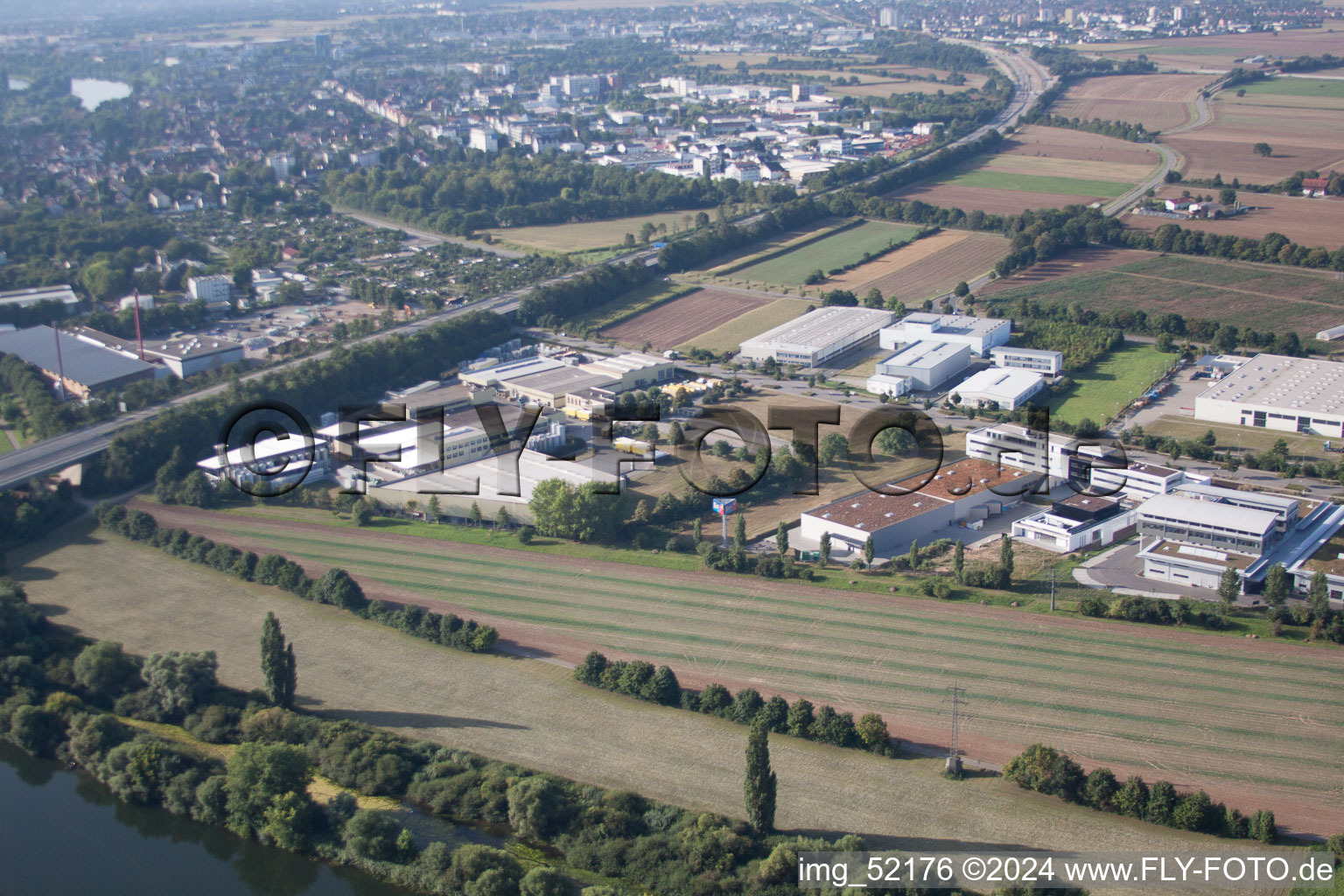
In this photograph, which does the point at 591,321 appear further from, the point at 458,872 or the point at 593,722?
the point at 458,872

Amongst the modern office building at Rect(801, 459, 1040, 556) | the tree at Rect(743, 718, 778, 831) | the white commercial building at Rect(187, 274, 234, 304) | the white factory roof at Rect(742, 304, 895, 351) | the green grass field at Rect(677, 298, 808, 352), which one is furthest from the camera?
the white commercial building at Rect(187, 274, 234, 304)

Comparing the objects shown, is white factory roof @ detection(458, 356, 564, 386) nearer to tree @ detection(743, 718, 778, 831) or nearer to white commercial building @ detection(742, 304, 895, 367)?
white commercial building @ detection(742, 304, 895, 367)

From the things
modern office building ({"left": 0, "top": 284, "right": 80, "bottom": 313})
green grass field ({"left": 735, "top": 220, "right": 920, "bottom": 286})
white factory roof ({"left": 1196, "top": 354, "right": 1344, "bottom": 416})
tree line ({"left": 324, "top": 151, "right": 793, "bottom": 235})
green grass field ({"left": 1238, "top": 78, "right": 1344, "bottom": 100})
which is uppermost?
green grass field ({"left": 1238, "top": 78, "right": 1344, "bottom": 100})

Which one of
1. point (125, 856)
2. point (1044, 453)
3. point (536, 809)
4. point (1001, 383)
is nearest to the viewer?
point (536, 809)

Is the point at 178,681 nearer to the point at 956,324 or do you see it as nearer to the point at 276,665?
the point at 276,665

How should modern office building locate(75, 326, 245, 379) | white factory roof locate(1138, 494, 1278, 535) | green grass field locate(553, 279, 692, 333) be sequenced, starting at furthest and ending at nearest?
1. green grass field locate(553, 279, 692, 333)
2. modern office building locate(75, 326, 245, 379)
3. white factory roof locate(1138, 494, 1278, 535)

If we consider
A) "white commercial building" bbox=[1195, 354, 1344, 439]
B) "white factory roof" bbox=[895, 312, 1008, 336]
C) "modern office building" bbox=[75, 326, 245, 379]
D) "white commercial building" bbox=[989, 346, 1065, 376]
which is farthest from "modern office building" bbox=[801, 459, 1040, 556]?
"modern office building" bbox=[75, 326, 245, 379]

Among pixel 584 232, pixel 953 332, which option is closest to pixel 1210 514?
pixel 953 332
